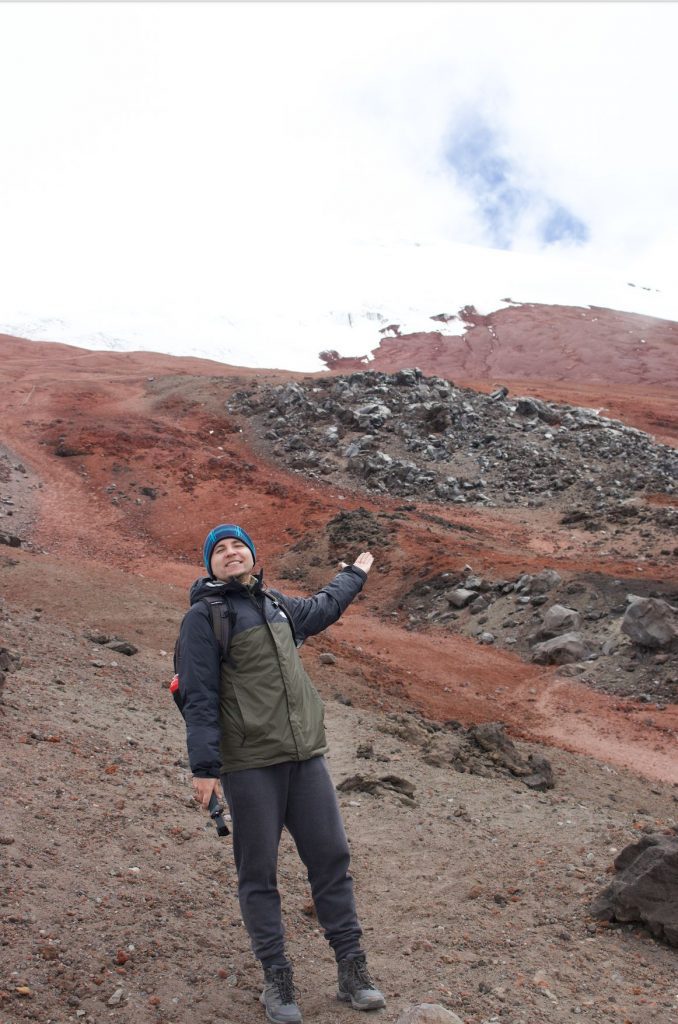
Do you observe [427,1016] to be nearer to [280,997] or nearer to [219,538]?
[280,997]

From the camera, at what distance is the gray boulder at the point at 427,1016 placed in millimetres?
3045

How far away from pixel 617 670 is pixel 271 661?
9.27 meters

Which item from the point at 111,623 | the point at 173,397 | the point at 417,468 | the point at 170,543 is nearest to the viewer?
the point at 111,623

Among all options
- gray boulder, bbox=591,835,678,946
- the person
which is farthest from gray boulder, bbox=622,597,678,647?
the person

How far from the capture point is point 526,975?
3.80 metres

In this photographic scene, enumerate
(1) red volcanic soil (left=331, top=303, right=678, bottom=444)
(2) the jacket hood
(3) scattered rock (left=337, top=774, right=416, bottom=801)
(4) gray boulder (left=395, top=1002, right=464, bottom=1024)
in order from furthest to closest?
1. (1) red volcanic soil (left=331, top=303, right=678, bottom=444)
2. (3) scattered rock (left=337, top=774, right=416, bottom=801)
3. (2) the jacket hood
4. (4) gray boulder (left=395, top=1002, right=464, bottom=1024)

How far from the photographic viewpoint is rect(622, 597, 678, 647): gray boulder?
11391 millimetres

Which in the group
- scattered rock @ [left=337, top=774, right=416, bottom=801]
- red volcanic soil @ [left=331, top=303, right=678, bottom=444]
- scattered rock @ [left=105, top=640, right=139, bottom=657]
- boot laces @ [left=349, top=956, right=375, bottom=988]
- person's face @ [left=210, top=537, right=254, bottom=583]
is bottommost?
scattered rock @ [left=337, top=774, right=416, bottom=801]

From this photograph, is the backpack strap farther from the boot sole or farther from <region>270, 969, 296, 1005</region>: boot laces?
the boot sole

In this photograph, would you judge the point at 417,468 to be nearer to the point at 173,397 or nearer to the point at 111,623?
the point at 173,397

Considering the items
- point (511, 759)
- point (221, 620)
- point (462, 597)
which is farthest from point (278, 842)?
point (462, 597)

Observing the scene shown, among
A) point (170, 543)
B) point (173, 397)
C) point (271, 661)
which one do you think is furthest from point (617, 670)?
point (173, 397)

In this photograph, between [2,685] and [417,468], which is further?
[417,468]

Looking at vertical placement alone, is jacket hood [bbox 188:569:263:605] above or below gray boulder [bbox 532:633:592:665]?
above
